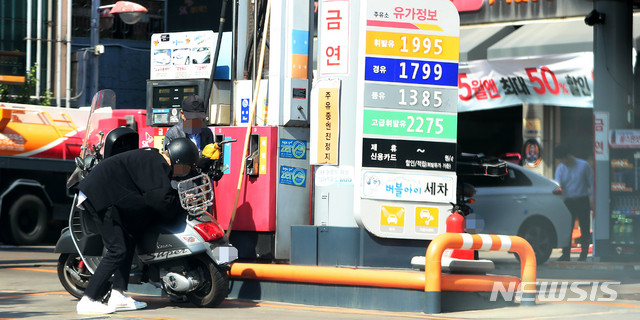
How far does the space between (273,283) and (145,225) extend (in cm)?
141

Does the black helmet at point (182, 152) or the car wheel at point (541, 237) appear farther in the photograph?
the car wheel at point (541, 237)

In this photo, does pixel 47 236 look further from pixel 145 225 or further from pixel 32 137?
pixel 145 225

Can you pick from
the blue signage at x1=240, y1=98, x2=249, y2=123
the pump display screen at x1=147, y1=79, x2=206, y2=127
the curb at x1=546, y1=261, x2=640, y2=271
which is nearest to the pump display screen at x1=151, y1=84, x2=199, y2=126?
the pump display screen at x1=147, y1=79, x2=206, y2=127

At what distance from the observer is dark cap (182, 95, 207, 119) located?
10531 mm

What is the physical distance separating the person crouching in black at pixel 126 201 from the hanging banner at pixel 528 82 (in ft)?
41.7

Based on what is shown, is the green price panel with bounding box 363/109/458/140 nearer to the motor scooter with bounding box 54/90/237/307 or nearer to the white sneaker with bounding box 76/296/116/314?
the motor scooter with bounding box 54/90/237/307

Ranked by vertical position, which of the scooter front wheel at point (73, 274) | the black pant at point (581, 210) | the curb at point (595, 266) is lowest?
the curb at point (595, 266)

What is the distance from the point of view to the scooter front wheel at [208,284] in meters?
9.51

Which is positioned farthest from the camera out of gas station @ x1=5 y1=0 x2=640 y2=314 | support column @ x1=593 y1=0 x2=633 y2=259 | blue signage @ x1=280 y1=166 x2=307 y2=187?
support column @ x1=593 y1=0 x2=633 y2=259

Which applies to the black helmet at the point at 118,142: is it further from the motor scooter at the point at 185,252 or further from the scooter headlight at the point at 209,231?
the scooter headlight at the point at 209,231

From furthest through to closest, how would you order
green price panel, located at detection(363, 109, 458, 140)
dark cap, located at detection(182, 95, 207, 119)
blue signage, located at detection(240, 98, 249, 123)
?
blue signage, located at detection(240, 98, 249, 123)
dark cap, located at detection(182, 95, 207, 119)
green price panel, located at detection(363, 109, 458, 140)

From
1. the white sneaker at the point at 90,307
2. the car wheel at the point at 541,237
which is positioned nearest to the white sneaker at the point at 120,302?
the white sneaker at the point at 90,307

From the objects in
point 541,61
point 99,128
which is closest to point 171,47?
point 99,128

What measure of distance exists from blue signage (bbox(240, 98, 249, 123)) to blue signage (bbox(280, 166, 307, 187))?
71 centimetres
